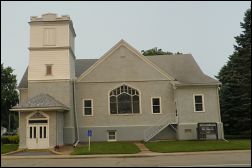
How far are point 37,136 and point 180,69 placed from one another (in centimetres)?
1616

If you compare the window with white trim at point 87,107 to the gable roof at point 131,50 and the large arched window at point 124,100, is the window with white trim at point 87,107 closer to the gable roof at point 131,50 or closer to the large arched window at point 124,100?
the large arched window at point 124,100

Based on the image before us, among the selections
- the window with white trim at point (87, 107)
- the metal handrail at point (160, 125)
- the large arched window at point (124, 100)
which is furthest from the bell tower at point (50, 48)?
the metal handrail at point (160, 125)

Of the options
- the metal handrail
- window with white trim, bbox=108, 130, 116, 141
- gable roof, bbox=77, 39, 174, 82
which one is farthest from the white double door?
the metal handrail

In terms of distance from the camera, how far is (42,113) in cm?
2927

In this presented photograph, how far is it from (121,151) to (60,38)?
13360mm

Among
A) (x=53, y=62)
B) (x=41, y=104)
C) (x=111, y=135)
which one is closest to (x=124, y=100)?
(x=111, y=135)

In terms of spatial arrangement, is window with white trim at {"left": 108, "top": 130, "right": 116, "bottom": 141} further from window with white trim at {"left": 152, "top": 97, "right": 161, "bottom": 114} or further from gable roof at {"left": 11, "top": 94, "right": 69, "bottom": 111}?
gable roof at {"left": 11, "top": 94, "right": 69, "bottom": 111}

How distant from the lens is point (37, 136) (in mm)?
28953

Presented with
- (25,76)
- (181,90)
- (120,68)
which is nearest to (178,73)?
(181,90)

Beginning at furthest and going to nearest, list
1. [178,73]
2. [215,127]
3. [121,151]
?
[178,73], [215,127], [121,151]

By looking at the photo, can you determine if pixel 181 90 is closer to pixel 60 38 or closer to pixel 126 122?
pixel 126 122

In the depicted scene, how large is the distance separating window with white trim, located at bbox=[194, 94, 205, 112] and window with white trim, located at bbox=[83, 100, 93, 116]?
10.1 metres

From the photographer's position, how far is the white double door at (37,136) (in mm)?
28844

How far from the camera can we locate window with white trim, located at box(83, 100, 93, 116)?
1315 inches
